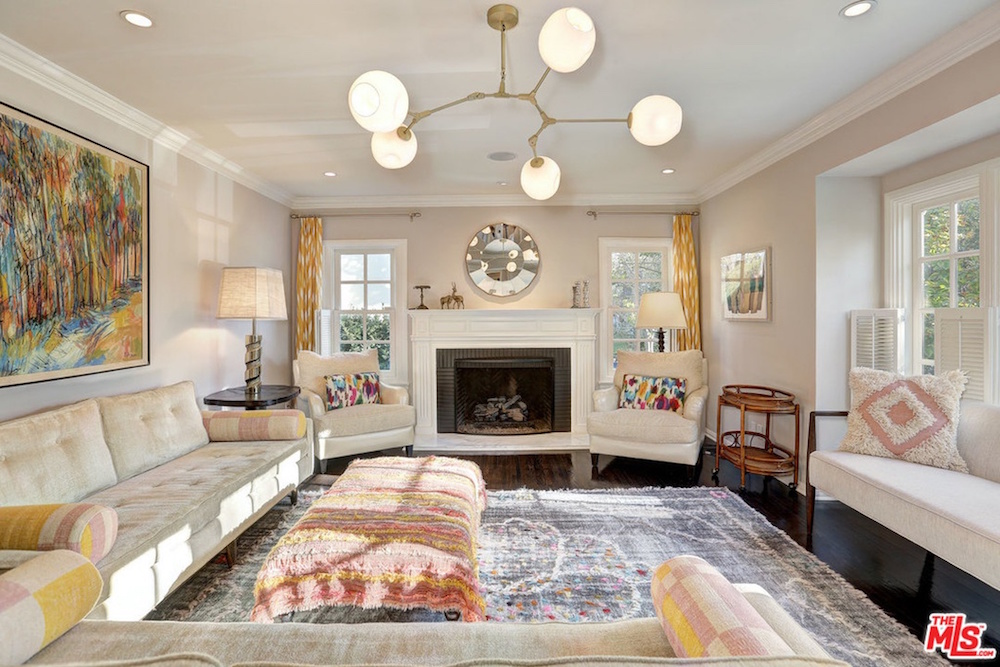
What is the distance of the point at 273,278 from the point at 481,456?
2.28 m

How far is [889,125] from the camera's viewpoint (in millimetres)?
A: 2676

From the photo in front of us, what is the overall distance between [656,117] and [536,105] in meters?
0.44

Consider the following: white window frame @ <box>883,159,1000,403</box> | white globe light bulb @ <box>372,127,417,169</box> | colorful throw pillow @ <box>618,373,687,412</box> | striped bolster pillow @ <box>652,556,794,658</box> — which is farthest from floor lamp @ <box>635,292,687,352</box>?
striped bolster pillow @ <box>652,556,794,658</box>

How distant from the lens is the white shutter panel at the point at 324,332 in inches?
198

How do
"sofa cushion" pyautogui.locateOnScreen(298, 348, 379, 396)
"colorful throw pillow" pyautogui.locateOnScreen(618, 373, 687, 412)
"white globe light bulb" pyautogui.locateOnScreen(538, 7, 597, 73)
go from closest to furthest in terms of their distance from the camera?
"white globe light bulb" pyautogui.locateOnScreen(538, 7, 597, 73) → "colorful throw pillow" pyautogui.locateOnScreen(618, 373, 687, 412) → "sofa cushion" pyautogui.locateOnScreen(298, 348, 379, 396)

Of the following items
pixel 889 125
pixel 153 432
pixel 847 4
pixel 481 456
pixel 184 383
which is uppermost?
pixel 847 4

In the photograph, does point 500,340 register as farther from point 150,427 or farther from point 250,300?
point 150,427

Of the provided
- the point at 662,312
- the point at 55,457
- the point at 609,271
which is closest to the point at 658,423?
the point at 662,312

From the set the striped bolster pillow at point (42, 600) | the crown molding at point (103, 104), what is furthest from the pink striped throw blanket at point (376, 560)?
the crown molding at point (103, 104)

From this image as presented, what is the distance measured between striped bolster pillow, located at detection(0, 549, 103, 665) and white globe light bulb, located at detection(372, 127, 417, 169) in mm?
1586

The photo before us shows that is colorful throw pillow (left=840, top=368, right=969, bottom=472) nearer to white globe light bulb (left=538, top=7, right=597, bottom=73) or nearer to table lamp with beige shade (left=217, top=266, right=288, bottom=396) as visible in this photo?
white globe light bulb (left=538, top=7, right=597, bottom=73)

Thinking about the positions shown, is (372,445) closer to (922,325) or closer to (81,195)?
(81,195)

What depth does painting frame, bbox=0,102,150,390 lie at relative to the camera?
89.4 inches

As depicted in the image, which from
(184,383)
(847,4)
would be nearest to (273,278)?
(184,383)
